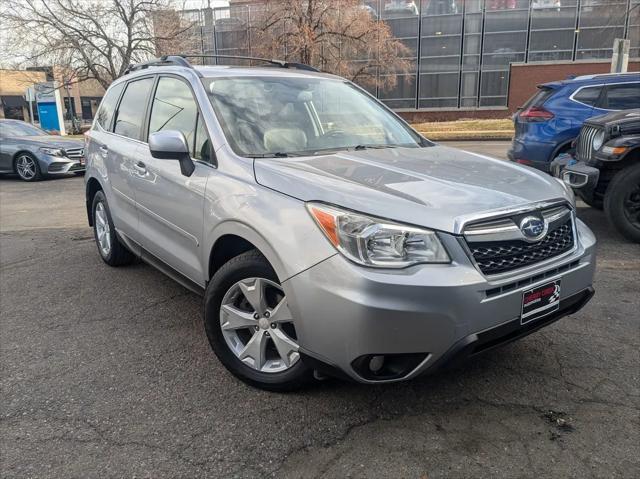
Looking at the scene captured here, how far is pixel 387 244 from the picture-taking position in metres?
2.30

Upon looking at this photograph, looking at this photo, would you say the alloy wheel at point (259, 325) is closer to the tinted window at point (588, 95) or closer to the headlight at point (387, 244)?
the headlight at point (387, 244)

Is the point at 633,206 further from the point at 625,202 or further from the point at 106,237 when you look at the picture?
the point at 106,237

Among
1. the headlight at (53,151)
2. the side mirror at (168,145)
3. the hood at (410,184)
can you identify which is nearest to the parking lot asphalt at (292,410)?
the hood at (410,184)

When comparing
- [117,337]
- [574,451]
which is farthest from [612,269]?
[117,337]

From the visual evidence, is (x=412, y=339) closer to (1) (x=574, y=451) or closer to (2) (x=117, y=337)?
(1) (x=574, y=451)

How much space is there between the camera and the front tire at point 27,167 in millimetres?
12086

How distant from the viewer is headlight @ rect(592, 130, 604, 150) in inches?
222

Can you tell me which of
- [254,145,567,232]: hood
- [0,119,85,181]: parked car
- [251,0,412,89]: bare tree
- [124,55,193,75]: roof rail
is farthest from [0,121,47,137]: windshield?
[251,0,412,89]: bare tree

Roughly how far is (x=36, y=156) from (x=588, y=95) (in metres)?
11.2

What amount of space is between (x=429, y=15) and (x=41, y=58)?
72.0 feet

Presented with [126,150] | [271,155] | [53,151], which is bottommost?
[53,151]

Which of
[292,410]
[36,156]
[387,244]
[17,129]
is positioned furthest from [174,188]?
[17,129]

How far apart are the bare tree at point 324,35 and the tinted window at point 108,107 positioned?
21.9 m

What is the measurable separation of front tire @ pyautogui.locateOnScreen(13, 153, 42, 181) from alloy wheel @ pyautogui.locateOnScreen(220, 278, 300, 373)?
10999mm
